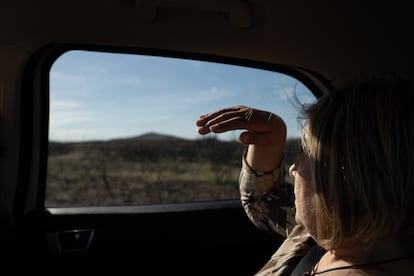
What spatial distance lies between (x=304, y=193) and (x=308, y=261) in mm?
259

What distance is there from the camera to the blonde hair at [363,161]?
0.82 metres

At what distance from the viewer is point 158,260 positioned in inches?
78.3

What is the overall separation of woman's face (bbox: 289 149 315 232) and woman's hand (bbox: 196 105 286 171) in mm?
328

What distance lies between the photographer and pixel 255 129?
1324 mm

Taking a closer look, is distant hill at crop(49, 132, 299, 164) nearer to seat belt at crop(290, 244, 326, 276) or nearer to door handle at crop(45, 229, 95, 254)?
door handle at crop(45, 229, 95, 254)

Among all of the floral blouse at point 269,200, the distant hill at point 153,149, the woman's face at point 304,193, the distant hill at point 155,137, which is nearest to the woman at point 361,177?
the woman's face at point 304,193

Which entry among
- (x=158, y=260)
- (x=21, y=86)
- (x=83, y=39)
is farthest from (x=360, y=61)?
(x=21, y=86)

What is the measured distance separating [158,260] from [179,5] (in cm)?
109

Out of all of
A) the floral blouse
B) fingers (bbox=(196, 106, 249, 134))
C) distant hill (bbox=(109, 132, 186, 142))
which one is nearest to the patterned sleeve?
the floral blouse

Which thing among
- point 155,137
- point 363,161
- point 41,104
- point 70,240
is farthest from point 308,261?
Answer: point 155,137

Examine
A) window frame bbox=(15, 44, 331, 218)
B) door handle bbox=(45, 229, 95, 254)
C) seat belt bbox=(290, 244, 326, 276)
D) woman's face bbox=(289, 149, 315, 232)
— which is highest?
window frame bbox=(15, 44, 331, 218)

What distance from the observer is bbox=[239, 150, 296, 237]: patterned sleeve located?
1.41m

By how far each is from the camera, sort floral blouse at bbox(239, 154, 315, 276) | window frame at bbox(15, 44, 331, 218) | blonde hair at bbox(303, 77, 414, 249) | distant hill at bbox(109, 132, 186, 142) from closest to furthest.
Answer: blonde hair at bbox(303, 77, 414, 249) → floral blouse at bbox(239, 154, 315, 276) → window frame at bbox(15, 44, 331, 218) → distant hill at bbox(109, 132, 186, 142)

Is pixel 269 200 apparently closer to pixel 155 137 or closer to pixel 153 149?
pixel 155 137
